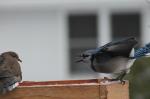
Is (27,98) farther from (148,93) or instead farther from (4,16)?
(4,16)

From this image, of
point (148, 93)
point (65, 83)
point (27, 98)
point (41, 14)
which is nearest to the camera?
point (27, 98)

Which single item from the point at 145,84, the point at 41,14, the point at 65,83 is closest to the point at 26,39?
the point at 41,14

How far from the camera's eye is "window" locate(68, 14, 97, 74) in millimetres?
18312

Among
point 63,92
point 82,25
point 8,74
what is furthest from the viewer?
point 82,25

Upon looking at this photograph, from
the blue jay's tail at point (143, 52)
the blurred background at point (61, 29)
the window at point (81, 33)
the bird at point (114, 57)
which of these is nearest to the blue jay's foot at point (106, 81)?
the bird at point (114, 57)

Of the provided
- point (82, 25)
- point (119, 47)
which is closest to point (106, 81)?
point (119, 47)

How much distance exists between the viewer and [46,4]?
1822 cm

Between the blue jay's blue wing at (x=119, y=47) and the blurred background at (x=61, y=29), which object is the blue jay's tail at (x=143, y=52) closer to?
the blue jay's blue wing at (x=119, y=47)

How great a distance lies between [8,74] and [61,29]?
12.0m

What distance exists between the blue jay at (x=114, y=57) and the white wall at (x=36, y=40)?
1081 centimetres

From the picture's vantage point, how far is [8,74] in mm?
6625

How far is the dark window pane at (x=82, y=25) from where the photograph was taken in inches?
722

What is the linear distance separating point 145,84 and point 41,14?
10106 millimetres

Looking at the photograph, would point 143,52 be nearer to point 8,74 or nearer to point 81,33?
point 8,74
